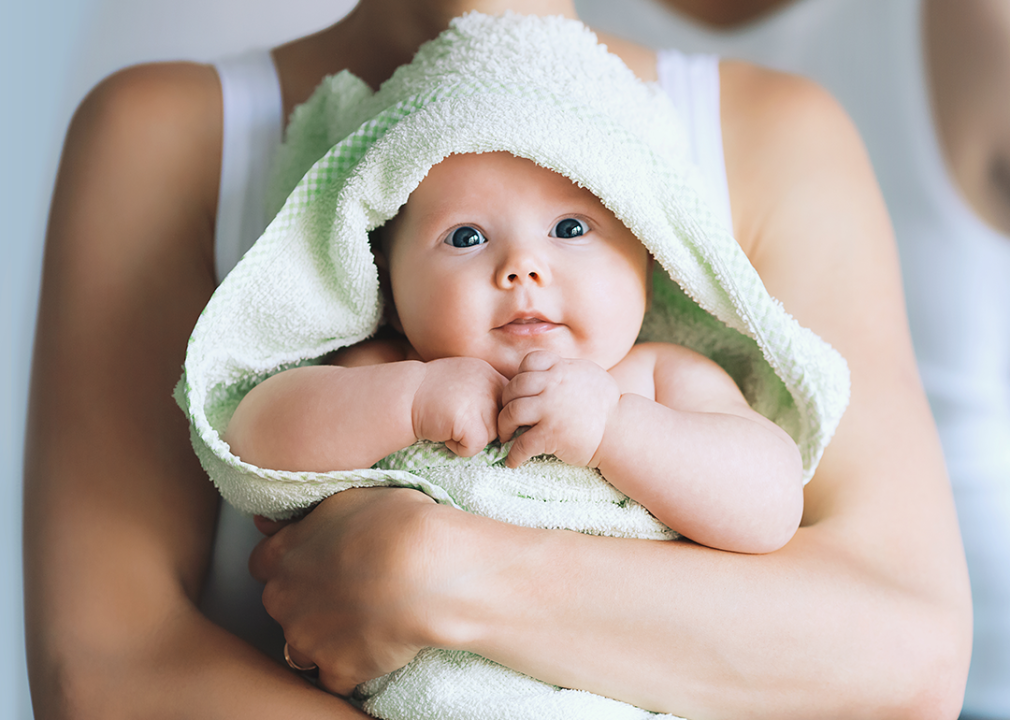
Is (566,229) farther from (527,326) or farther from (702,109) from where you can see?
(702,109)

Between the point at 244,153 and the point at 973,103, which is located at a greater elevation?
the point at 973,103

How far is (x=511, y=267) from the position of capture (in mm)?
757

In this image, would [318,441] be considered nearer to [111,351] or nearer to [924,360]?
[111,351]

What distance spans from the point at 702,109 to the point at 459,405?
0.61 m

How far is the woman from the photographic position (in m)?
0.74

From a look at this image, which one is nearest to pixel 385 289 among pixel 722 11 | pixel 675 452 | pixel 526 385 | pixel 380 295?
pixel 380 295

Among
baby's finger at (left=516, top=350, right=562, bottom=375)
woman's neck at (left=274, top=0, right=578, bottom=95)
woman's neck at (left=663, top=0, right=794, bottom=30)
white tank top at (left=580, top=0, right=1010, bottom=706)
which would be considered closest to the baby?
baby's finger at (left=516, top=350, right=562, bottom=375)

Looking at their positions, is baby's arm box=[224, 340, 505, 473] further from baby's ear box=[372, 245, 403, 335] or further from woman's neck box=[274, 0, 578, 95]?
woman's neck box=[274, 0, 578, 95]

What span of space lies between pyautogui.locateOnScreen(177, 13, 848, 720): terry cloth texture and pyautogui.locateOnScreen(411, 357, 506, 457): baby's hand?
48 mm

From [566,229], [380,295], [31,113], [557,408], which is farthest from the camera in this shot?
[31,113]

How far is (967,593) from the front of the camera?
883 millimetres

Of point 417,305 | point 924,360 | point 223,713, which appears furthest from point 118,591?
point 924,360

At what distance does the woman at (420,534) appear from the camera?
0.74 meters

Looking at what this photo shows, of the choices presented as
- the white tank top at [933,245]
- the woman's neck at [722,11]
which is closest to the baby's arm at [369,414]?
the white tank top at [933,245]
